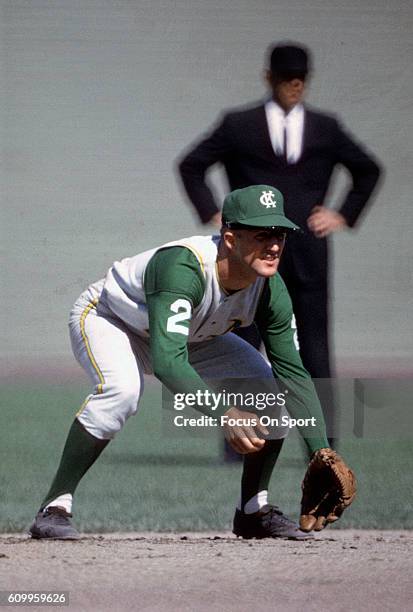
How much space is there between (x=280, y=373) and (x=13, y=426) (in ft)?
5.57

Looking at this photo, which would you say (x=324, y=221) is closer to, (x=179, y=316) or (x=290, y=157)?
(x=290, y=157)

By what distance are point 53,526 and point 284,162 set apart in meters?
1.65

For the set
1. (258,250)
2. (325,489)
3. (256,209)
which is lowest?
(325,489)

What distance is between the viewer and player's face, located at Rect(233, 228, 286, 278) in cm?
402

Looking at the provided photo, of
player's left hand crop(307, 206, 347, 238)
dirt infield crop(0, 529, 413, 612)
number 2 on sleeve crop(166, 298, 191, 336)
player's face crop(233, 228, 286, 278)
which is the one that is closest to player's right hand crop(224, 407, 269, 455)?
number 2 on sleeve crop(166, 298, 191, 336)

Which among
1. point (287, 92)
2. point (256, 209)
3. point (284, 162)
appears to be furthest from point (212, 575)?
point (287, 92)

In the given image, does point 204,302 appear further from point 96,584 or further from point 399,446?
point 399,446

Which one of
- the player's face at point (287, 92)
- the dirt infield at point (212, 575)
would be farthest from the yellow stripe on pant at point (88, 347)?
the player's face at point (287, 92)

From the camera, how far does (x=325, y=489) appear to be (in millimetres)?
4117

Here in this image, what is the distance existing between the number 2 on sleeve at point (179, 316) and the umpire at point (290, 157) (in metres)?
1.02

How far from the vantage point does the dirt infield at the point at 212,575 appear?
365 centimetres

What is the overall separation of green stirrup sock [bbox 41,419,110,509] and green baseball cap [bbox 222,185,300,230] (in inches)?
31.4

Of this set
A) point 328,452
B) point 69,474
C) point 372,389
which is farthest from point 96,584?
point 372,389

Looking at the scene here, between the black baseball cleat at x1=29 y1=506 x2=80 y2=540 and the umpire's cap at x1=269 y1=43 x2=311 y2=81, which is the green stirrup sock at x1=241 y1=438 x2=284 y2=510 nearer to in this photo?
the black baseball cleat at x1=29 y1=506 x2=80 y2=540
